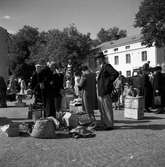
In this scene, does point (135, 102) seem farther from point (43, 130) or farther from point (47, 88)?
point (43, 130)

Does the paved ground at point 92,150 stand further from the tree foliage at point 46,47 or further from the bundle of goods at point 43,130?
the tree foliage at point 46,47

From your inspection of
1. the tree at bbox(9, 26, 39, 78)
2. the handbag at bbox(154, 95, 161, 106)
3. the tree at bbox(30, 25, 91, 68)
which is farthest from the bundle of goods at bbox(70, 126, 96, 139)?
the tree at bbox(9, 26, 39, 78)

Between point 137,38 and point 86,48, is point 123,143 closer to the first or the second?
point 86,48

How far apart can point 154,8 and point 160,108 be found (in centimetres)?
3236

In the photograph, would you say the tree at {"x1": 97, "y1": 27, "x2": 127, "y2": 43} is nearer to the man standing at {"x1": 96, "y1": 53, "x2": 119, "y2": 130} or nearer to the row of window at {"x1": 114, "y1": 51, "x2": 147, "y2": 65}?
the row of window at {"x1": 114, "y1": 51, "x2": 147, "y2": 65}

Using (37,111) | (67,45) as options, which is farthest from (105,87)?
(67,45)

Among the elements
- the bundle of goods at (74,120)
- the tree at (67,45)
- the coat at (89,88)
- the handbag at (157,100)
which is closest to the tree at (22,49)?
the tree at (67,45)

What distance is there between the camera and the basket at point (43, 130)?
324 inches

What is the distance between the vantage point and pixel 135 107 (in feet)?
39.4

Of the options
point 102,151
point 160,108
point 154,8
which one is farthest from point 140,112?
point 154,8

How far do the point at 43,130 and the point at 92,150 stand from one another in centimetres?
194

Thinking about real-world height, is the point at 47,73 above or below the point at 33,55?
below

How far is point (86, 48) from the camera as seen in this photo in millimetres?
60438

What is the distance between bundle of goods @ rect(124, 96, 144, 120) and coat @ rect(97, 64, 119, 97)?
9.06 feet
